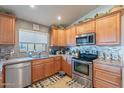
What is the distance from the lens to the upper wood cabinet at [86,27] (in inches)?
124

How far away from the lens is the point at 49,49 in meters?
4.59

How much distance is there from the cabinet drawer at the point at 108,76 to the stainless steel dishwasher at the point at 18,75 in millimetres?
1896

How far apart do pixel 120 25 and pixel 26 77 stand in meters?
2.81

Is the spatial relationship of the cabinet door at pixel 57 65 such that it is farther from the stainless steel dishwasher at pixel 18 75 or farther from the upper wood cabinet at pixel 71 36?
the stainless steel dishwasher at pixel 18 75

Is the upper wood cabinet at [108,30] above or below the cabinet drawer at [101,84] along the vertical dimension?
above

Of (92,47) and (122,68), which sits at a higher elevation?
(92,47)

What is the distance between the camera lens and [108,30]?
267 centimetres

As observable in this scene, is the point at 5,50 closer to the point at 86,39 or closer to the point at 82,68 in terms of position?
the point at 82,68

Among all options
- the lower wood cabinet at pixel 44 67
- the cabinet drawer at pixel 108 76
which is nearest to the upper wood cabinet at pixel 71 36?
the lower wood cabinet at pixel 44 67

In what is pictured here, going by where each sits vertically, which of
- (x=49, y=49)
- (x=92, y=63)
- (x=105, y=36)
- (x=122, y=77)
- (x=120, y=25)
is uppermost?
(x=120, y=25)

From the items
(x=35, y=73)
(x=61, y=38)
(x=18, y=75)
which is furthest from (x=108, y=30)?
(x=18, y=75)

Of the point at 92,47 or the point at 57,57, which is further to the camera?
the point at 57,57
